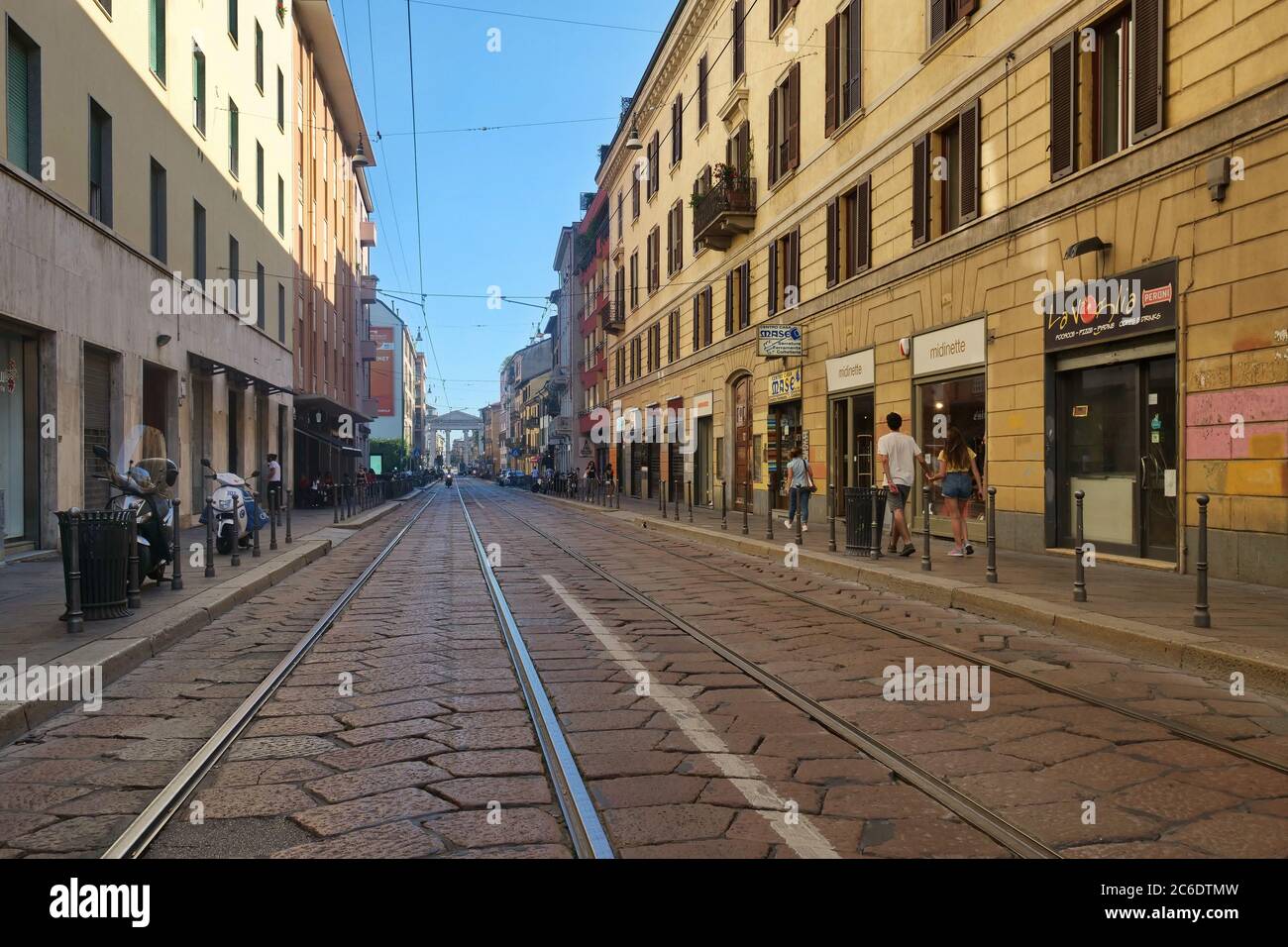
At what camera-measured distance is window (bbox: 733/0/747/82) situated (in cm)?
2395

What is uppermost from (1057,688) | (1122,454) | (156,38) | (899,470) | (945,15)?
(156,38)

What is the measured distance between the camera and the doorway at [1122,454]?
33.6 ft

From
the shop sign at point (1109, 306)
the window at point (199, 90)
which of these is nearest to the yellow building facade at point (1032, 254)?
the shop sign at point (1109, 306)

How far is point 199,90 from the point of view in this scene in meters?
18.8

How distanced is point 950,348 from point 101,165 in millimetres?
12884

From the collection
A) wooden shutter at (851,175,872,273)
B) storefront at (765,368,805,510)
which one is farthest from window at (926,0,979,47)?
storefront at (765,368,805,510)

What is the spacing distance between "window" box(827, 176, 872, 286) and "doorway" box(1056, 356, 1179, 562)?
6269 millimetres

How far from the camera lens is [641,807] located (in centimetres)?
342

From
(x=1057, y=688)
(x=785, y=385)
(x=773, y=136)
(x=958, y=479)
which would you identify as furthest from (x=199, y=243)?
(x=1057, y=688)

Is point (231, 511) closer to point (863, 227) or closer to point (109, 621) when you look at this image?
point (109, 621)
